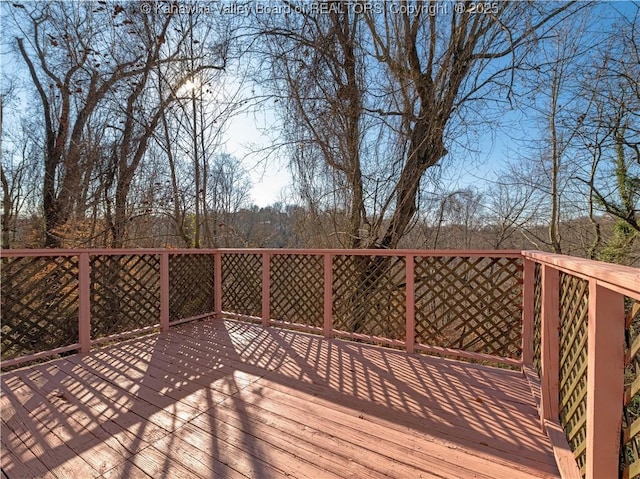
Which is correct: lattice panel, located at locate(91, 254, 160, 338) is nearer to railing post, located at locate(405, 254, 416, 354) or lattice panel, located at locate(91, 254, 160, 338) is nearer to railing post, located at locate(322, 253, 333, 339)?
railing post, located at locate(322, 253, 333, 339)

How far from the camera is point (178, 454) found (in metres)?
1.48

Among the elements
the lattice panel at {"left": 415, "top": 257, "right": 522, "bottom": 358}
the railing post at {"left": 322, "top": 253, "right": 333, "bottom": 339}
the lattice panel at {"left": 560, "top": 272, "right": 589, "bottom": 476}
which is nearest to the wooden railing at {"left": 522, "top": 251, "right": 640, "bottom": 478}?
the lattice panel at {"left": 560, "top": 272, "right": 589, "bottom": 476}

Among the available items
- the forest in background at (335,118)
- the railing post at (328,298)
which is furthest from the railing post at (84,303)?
the forest in background at (335,118)

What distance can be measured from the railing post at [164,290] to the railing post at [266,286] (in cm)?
113

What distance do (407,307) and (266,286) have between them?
173 centimetres

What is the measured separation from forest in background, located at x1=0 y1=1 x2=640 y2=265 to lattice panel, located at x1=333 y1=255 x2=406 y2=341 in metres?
1.48

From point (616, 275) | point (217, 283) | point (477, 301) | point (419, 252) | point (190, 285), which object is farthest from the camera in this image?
point (217, 283)

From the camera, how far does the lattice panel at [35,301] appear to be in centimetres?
259

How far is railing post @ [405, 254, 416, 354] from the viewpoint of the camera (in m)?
2.87

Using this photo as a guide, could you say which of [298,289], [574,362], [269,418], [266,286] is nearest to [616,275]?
[574,362]

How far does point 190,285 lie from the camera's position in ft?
13.1

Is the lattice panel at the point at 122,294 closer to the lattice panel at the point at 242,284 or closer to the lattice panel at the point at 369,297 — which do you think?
the lattice panel at the point at 242,284

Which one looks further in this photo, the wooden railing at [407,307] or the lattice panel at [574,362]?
the lattice panel at [574,362]

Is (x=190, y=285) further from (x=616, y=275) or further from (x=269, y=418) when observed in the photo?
(x=616, y=275)
